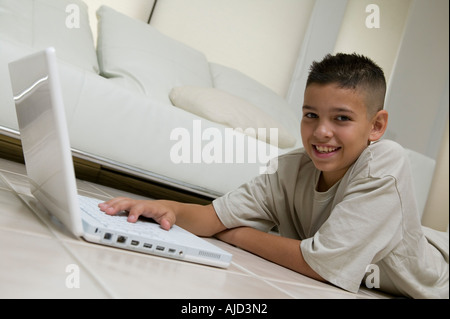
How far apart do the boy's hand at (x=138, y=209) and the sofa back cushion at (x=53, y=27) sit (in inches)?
40.5

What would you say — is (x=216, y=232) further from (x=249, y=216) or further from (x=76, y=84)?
(x=76, y=84)

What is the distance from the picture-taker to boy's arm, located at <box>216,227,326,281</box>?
917 millimetres

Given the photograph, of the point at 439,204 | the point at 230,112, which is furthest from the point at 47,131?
the point at 439,204

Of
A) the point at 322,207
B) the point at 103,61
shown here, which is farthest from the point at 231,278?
the point at 103,61

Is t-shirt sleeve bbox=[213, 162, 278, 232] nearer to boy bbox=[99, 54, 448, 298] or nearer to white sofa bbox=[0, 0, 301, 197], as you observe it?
boy bbox=[99, 54, 448, 298]

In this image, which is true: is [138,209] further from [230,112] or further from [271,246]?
[230,112]

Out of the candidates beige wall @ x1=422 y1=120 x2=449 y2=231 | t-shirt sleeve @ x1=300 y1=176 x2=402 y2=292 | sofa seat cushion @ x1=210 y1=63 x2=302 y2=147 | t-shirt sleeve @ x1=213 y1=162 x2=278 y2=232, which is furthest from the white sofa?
beige wall @ x1=422 y1=120 x2=449 y2=231

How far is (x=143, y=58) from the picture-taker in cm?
214

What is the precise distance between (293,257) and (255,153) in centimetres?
83

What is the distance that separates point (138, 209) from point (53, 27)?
1.37 m

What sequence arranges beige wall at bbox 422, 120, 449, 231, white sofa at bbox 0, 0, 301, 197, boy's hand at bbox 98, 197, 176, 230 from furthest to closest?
beige wall at bbox 422, 120, 449, 231
white sofa at bbox 0, 0, 301, 197
boy's hand at bbox 98, 197, 176, 230

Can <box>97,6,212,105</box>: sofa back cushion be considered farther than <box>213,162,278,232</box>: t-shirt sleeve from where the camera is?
Yes

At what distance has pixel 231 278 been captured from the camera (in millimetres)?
666

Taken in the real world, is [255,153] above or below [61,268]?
above
